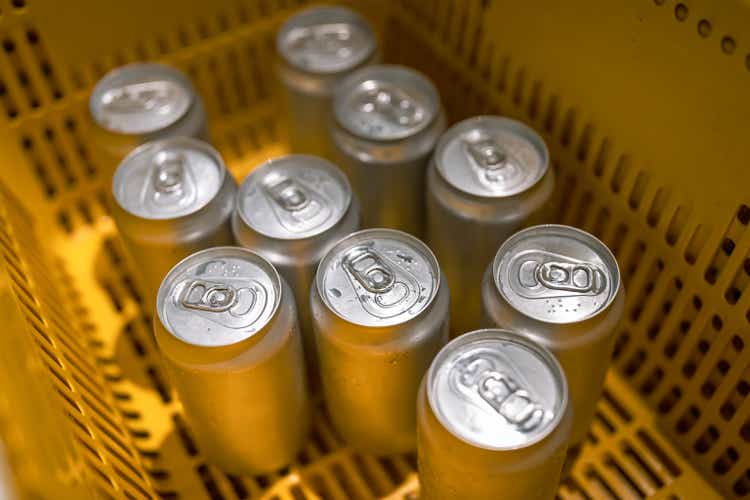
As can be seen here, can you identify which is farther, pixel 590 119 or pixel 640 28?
pixel 590 119

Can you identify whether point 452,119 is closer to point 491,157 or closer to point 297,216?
point 491,157

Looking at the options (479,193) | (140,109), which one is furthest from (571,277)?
(140,109)

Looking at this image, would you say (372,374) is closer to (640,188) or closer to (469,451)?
(469,451)

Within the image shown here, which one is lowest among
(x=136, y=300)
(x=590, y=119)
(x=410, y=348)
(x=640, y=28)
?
(x=136, y=300)

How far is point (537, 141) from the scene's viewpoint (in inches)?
34.9

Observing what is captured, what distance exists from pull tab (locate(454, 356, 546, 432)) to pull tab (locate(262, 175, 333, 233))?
0.80 ft

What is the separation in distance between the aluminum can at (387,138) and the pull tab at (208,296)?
9.6 inches

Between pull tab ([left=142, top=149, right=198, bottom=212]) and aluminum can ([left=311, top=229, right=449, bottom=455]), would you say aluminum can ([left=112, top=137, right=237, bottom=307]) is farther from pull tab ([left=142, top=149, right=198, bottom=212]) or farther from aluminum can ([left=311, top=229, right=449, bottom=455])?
aluminum can ([left=311, top=229, right=449, bottom=455])

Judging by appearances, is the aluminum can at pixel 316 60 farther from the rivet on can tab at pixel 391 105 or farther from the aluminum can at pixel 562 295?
the aluminum can at pixel 562 295

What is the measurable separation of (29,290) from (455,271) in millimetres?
468

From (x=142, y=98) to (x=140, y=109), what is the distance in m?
0.02

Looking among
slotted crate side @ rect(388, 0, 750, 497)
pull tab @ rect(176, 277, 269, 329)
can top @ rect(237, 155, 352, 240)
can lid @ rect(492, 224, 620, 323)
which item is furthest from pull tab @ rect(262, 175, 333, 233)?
slotted crate side @ rect(388, 0, 750, 497)

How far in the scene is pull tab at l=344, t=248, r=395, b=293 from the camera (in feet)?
2.51

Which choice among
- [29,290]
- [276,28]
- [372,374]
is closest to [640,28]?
[372,374]
